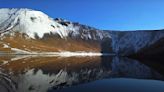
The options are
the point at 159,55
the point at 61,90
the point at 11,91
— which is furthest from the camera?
the point at 159,55

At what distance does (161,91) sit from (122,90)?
4958 mm

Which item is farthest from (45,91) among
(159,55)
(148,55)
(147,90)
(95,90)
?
(148,55)

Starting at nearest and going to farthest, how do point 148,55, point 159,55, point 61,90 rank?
point 61,90, point 159,55, point 148,55

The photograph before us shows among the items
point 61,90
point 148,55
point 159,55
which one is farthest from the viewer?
point 148,55

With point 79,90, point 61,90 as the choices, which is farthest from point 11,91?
point 79,90

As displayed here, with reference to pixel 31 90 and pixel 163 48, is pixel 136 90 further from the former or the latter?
pixel 163 48

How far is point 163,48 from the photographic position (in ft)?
584

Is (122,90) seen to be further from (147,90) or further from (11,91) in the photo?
(11,91)

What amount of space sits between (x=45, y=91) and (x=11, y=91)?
13.4 ft

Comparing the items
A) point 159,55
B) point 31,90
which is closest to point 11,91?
point 31,90

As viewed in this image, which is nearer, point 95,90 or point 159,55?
point 95,90

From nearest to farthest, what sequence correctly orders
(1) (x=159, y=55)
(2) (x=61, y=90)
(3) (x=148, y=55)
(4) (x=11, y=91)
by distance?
1. (4) (x=11, y=91)
2. (2) (x=61, y=90)
3. (1) (x=159, y=55)
4. (3) (x=148, y=55)

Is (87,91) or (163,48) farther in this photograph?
(163,48)

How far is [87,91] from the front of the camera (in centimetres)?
3547
